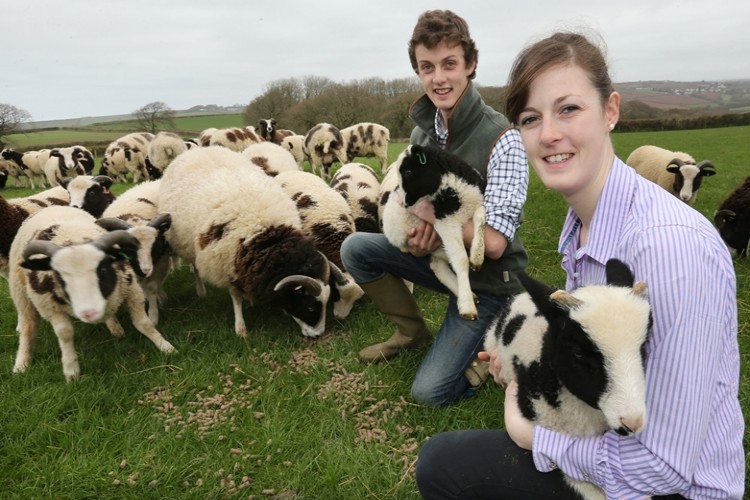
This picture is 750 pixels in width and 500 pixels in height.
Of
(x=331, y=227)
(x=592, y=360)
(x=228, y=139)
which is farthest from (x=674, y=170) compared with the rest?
(x=228, y=139)

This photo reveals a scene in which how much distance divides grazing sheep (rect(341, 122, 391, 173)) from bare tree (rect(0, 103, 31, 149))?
104ft

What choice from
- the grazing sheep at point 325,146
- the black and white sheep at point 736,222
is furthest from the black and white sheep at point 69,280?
the grazing sheep at point 325,146

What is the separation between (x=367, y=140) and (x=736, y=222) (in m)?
11.7

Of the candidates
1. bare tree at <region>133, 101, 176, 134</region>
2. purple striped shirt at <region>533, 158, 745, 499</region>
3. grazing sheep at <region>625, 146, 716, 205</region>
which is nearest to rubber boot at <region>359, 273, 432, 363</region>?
purple striped shirt at <region>533, 158, 745, 499</region>

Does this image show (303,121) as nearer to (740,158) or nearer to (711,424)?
(740,158)

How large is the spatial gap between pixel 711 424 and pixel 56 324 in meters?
4.48

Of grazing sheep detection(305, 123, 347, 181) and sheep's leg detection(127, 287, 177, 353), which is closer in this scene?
sheep's leg detection(127, 287, 177, 353)

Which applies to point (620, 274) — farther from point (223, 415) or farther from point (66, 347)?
point (66, 347)

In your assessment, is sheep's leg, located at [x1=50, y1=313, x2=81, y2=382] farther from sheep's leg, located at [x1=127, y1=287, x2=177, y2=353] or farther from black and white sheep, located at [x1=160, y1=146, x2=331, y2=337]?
black and white sheep, located at [x1=160, y1=146, x2=331, y2=337]

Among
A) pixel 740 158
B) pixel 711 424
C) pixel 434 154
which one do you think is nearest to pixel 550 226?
pixel 434 154

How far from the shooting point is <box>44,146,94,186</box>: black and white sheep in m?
17.7

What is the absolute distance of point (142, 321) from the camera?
14.0 ft

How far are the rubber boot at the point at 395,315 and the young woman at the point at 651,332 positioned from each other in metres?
1.87

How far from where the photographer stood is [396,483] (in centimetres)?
271
